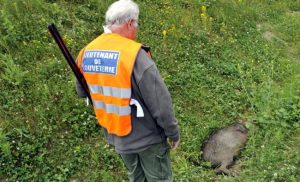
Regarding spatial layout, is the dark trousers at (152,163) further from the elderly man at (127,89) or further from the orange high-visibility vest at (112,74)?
the orange high-visibility vest at (112,74)

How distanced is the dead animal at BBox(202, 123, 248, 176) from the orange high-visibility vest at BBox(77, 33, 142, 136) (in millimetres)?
2240

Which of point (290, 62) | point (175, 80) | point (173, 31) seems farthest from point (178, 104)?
point (290, 62)

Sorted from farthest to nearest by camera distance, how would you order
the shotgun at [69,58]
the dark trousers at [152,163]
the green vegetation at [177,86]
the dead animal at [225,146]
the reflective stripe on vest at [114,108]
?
1. the dead animal at [225,146]
2. the green vegetation at [177,86]
3. the dark trousers at [152,163]
4. the reflective stripe on vest at [114,108]
5. the shotgun at [69,58]

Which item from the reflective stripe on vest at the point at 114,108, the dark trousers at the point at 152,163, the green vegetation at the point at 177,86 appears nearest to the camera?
the reflective stripe on vest at the point at 114,108

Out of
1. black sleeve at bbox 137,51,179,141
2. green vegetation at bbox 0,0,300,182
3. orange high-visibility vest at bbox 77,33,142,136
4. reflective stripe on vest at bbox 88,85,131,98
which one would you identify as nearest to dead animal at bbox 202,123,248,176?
green vegetation at bbox 0,0,300,182

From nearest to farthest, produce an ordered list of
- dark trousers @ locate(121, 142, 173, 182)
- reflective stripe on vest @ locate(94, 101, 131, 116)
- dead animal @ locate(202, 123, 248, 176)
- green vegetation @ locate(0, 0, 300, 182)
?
1. reflective stripe on vest @ locate(94, 101, 131, 116)
2. dark trousers @ locate(121, 142, 173, 182)
3. green vegetation @ locate(0, 0, 300, 182)
4. dead animal @ locate(202, 123, 248, 176)

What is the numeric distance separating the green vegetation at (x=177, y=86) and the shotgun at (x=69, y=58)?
63.3 inches

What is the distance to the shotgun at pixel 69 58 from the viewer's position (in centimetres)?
306

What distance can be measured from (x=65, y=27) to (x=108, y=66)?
4.30 metres

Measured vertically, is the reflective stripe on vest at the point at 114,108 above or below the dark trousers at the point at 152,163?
above

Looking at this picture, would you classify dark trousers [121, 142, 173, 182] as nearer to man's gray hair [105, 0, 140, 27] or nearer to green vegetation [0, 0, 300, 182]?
green vegetation [0, 0, 300, 182]

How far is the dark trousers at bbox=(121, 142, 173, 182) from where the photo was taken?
3.56 metres

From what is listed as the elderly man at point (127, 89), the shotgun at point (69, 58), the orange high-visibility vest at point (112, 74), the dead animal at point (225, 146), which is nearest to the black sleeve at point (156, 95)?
the elderly man at point (127, 89)

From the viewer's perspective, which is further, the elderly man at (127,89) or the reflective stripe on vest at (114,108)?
the reflective stripe on vest at (114,108)
